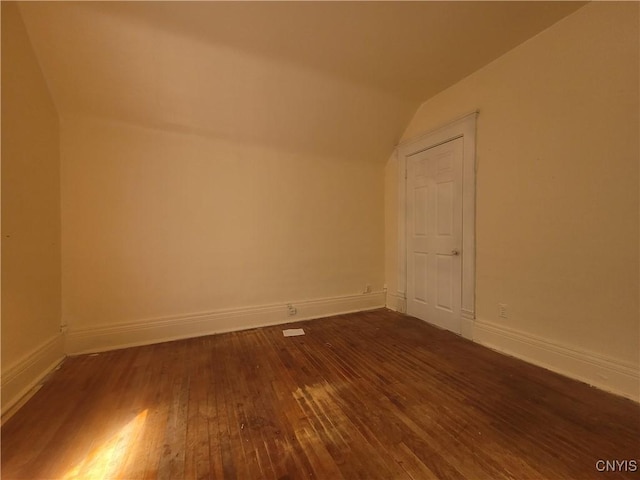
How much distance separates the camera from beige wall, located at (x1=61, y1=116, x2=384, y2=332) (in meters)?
2.35

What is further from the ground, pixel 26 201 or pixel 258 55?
pixel 258 55

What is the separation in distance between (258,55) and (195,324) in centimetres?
272

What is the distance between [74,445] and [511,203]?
11.3ft

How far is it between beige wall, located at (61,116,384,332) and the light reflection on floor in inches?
55.4

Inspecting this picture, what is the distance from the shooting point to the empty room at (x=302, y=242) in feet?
4.43

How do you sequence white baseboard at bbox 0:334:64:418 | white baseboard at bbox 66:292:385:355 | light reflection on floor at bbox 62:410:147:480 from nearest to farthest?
light reflection on floor at bbox 62:410:147:480, white baseboard at bbox 0:334:64:418, white baseboard at bbox 66:292:385:355

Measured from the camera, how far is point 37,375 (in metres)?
1.86

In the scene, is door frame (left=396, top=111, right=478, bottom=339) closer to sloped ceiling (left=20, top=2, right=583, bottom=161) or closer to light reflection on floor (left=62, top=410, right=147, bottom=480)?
sloped ceiling (left=20, top=2, right=583, bottom=161)

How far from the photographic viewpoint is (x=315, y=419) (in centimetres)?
145

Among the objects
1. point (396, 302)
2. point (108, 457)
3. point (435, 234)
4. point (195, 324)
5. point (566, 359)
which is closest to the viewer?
point (108, 457)

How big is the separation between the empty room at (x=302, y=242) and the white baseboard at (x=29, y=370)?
0.07ft

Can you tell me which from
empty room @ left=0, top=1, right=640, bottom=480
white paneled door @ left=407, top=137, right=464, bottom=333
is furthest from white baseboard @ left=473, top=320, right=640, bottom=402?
white paneled door @ left=407, top=137, right=464, bottom=333

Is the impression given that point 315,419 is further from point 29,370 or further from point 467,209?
point 467,209

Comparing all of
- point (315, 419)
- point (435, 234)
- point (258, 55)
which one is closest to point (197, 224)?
point (258, 55)
